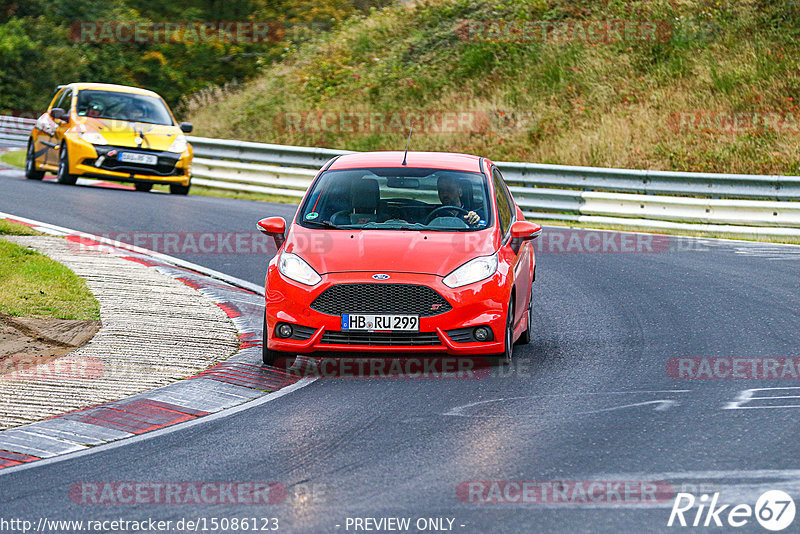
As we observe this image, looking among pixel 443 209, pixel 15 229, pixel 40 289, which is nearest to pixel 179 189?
pixel 15 229

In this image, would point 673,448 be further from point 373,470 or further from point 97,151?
point 97,151

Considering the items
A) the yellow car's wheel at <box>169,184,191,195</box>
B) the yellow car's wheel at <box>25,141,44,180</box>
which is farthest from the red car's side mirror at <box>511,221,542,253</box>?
the yellow car's wheel at <box>25,141,44,180</box>

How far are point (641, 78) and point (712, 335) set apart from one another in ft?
62.1

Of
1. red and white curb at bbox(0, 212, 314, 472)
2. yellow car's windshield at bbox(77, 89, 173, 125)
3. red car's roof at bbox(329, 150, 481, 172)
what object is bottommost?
red and white curb at bbox(0, 212, 314, 472)

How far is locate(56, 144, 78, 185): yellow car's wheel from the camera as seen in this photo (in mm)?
22000

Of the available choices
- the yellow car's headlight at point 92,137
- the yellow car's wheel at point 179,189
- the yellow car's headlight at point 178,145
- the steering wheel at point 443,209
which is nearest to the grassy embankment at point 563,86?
the yellow car's wheel at point 179,189

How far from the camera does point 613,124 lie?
25.8m

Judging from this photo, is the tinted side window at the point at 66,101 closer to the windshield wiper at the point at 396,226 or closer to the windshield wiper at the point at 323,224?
the windshield wiper at the point at 323,224

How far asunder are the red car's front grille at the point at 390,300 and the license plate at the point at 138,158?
45.0 ft

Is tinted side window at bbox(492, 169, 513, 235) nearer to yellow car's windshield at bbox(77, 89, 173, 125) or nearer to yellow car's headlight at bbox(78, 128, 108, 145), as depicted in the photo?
yellow car's headlight at bbox(78, 128, 108, 145)

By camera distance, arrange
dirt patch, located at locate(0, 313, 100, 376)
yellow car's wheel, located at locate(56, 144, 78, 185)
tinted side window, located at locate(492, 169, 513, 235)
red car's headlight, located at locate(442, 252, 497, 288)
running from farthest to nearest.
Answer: yellow car's wheel, located at locate(56, 144, 78, 185) < tinted side window, located at locate(492, 169, 513, 235) < dirt patch, located at locate(0, 313, 100, 376) < red car's headlight, located at locate(442, 252, 497, 288)

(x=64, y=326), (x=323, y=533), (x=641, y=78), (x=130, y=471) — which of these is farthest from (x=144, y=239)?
(x=641, y=78)

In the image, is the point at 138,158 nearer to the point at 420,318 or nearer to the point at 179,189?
the point at 179,189

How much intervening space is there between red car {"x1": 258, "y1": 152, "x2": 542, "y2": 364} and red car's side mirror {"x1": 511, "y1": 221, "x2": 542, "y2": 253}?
0.01 metres
